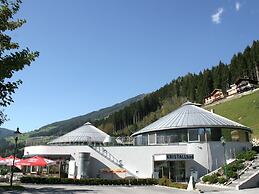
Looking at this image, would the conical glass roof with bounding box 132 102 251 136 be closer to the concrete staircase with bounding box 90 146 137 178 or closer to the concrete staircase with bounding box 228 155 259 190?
the concrete staircase with bounding box 90 146 137 178

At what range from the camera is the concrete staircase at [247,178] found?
3105 centimetres

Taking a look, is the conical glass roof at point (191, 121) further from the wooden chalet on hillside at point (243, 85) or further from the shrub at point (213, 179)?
the wooden chalet on hillside at point (243, 85)

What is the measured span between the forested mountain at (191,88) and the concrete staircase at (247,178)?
87.7 meters

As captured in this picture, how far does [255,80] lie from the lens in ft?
375

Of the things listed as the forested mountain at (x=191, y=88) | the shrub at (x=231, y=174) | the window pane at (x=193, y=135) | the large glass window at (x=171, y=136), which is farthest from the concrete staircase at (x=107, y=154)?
the forested mountain at (x=191, y=88)

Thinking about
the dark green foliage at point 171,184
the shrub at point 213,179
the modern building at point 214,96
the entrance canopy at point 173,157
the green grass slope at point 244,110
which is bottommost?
the dark green foliage at point 171,184

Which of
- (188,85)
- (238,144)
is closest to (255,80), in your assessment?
(188,85)

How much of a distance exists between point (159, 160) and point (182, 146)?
3717 millimetres

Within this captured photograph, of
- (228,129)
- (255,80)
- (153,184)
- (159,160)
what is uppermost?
(255,80)

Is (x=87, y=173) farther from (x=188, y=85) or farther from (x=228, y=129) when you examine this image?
(x=188, y=85)

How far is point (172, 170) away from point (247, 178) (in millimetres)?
12652

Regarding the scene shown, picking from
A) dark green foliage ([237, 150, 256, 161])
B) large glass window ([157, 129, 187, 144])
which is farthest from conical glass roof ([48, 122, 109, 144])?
dark green foliage ([237, 150, 256, 161])

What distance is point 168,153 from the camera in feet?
143

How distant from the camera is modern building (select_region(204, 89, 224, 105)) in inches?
4562
